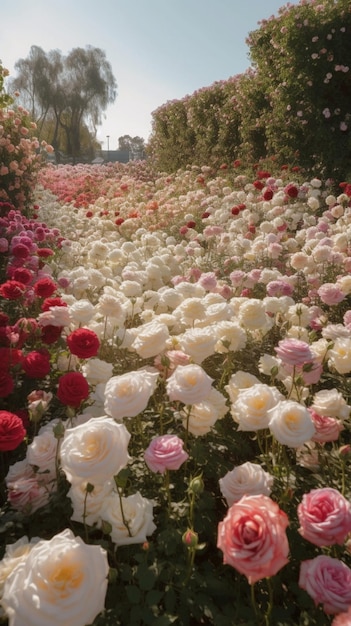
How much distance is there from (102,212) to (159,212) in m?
1.10

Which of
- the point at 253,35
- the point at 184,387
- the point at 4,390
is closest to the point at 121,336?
the point at 4,390

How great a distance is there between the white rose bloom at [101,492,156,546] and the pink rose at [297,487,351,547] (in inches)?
18.8

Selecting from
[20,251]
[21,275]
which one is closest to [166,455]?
[21,275]

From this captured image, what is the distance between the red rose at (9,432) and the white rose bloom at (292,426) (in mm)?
829

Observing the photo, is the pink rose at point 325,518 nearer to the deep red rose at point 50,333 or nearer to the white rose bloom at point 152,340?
the white rose bloom at point 152,340

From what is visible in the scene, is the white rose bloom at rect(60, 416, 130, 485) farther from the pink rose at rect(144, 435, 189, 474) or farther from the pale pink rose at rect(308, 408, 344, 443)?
the pale pink rose at rect(308, 408, 344, 443)

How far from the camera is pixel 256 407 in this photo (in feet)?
4.90

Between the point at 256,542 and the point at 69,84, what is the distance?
137ft

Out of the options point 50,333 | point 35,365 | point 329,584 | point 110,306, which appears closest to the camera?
point 329,584

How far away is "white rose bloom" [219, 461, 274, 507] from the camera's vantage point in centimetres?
131

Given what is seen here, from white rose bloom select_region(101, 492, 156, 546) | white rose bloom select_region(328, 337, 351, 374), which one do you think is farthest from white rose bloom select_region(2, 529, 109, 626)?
white rose bloom select_region(328, 337, 351, 374)

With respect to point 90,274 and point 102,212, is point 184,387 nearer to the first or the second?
point 90,274

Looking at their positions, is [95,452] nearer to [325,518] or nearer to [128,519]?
[128,519]

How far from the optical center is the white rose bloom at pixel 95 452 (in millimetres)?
1151
